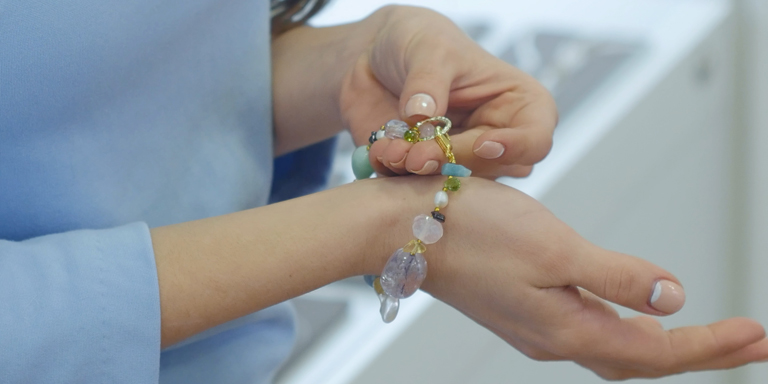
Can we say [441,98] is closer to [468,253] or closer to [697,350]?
[468,253]

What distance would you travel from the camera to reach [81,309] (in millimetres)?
435

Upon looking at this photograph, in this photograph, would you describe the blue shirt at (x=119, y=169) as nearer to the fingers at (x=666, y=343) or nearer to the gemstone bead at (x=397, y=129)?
the gemstone bead at (x=397, y=129)

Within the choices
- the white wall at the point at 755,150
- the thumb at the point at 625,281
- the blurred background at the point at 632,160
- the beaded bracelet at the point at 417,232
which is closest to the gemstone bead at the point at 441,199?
the beaded bracelet at the point at 417,232

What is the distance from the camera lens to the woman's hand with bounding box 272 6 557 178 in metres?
0.53

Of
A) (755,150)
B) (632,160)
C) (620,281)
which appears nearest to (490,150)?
(620,281)

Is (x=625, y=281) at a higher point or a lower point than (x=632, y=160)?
higher

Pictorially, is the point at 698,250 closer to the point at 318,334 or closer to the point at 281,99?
the point at 318,334

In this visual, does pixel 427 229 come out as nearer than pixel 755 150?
Yes

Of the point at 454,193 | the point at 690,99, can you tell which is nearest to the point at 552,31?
the point at 690,99

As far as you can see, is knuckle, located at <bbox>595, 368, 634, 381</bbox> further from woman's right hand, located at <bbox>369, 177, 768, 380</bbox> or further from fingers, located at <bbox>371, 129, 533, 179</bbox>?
fingers, located at <bbox>371, 129, 533, 179</bbox>

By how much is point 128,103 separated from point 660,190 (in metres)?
1.06

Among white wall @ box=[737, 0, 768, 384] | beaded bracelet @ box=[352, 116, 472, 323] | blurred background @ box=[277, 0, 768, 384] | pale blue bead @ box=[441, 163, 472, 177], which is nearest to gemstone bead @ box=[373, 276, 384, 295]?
beaded bracelet @ box=[352, 116, 472, 323]

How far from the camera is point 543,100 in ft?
1.90

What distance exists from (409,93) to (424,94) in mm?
12
